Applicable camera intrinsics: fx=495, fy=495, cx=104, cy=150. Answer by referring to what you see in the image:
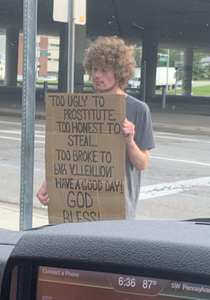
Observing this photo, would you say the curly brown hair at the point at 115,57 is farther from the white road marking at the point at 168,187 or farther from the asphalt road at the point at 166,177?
the white road marking at the point at 168,187

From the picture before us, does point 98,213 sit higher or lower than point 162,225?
lower

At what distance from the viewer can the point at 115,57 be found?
2.65 meters

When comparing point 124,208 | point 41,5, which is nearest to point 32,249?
point 124,208

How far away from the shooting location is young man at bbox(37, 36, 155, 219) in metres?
2.60

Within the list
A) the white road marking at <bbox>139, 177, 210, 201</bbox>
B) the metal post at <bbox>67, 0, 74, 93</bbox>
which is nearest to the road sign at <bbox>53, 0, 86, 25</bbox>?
the metal post at <bbox>67, 0, 74, 93</bbox>

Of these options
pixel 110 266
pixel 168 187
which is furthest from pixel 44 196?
pixel 168 187

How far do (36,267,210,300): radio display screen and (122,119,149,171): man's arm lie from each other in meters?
1.40

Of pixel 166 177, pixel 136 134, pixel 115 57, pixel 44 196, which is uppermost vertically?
pixel 115 57

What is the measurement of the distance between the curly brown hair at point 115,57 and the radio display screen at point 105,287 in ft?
5.48

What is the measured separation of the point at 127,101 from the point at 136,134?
18 cm

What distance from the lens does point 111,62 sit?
265cm

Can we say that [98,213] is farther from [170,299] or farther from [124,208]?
[170,299]

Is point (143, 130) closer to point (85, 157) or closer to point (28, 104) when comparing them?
point (85, 157)

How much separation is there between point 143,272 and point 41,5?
26.1 m
